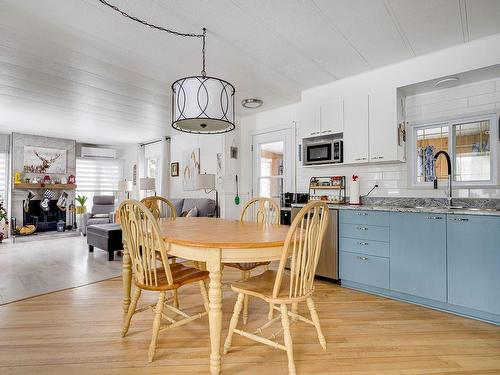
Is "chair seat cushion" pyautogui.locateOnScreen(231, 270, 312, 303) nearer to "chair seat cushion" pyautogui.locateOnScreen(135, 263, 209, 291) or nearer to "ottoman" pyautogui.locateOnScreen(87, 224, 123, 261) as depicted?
"chair seat cushion" pyautogui.locateOnScreen(135, 263, 209, 291)

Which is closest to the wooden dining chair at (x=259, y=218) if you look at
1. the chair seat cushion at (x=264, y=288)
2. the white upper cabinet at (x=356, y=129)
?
the chair seat cushion at (x=264, y=288)

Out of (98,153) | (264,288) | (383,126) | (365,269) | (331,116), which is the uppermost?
(98,153)

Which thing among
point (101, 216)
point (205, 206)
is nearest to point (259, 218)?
point (205, 206)

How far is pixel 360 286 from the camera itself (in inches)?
118

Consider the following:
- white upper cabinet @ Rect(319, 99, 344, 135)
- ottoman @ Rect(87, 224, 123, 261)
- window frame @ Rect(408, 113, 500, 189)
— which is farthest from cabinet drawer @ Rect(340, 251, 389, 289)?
ottoman @ Rect(87, 224, 123, 261)

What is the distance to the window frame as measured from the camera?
2.76 m

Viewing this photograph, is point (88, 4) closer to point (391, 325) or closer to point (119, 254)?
point (391, 325)

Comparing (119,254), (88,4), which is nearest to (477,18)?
(88,4)

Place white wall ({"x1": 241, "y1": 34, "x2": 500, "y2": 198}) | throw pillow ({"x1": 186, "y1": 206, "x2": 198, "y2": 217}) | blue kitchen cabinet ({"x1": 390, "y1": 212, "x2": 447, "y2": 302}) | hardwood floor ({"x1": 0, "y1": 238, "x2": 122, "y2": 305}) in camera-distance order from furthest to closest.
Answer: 1. throw pillow ({"x1": 186, "y1": 206, "x2": 198, "y2": 217})
2. hardwood floor ({"x1": 0, "y1": 238, "x2": 122, "y2": 305})
3. white wall ({"x1": 241, "y1": 34, "x2": 500, "y2": 198})
4. blue kitchen cabinet ({"x1": 390, "y1": 212, "x2": 447, "y2": 302})

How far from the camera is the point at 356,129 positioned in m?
3.32

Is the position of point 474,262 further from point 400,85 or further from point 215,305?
point 215,305

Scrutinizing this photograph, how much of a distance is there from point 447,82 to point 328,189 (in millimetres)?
1704

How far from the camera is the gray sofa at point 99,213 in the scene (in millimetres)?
6363

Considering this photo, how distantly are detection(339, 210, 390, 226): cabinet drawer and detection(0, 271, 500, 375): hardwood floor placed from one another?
2.49ft
